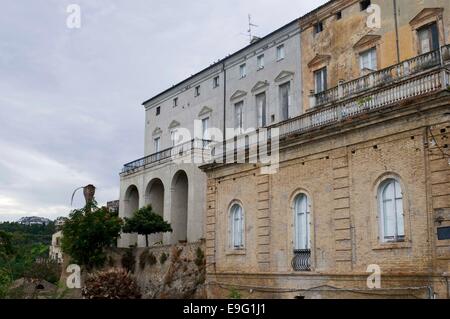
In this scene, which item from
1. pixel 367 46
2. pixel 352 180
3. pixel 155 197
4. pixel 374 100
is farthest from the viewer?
pixel 155 197

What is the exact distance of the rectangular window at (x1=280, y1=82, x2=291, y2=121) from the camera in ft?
92.3

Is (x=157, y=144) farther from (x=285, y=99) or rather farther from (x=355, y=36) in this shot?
(x=355, y=36)

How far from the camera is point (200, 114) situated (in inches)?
1433

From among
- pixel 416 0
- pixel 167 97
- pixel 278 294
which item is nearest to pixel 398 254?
pixel 278 294

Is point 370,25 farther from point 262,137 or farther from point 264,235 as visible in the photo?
point 264,235

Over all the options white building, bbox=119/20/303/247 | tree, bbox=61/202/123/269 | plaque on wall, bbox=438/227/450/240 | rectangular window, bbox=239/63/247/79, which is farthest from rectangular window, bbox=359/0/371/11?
tree, bbox=61/202/123/269

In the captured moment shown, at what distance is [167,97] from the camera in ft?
134

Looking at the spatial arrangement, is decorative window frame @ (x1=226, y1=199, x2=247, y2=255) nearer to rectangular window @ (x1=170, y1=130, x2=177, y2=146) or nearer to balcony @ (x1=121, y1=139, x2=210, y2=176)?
balcony @ (x1=121, y1=139, x2=210, y2=176)

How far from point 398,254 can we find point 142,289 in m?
18.8

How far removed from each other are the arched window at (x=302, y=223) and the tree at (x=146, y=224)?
15798mm

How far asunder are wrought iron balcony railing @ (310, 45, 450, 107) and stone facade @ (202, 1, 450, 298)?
0.14 feet

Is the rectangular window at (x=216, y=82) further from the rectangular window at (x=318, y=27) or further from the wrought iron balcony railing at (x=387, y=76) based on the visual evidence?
the wrought iron balcony railing at (x=387, y=76)

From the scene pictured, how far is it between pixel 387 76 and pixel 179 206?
19796 mm

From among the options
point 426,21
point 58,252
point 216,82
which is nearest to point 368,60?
point 426,21
